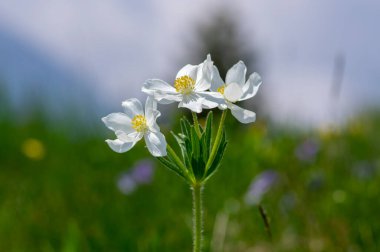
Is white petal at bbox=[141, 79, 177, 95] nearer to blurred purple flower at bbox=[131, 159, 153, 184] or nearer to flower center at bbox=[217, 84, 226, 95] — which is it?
flower center at bbox=[217, 84, 226, 95]

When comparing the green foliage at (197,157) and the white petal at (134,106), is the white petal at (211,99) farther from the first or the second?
the white petal at (134,106)

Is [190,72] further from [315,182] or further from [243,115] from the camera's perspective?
[315,182]

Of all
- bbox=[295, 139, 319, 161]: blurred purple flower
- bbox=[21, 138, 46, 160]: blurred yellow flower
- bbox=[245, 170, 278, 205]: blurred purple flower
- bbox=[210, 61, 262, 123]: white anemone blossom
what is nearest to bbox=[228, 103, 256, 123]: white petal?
bbox=[210, 61, 262, 123]: white anemone blossom

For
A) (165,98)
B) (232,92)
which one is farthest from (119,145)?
(232,92)

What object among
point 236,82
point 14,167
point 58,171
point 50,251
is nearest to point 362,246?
point 50,251

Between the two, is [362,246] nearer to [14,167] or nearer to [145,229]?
[145,229]

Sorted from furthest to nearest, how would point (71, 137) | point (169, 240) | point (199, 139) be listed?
1. point (71, 137)
2. point (169, 240)
3. point (199, 139)

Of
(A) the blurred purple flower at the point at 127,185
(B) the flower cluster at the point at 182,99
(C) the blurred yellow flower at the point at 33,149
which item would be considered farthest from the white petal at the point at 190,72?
(C) the blurred yellow flower at the point at 33,149
